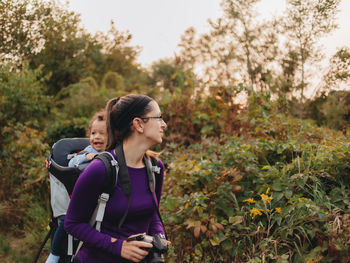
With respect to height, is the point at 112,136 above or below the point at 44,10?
below

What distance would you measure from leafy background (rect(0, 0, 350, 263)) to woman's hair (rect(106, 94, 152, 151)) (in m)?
1.49

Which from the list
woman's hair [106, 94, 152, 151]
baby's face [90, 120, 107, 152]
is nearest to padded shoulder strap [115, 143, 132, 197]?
woman's hair [106, 94, 152, 151]

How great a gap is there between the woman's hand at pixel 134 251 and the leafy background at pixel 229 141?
1391mm

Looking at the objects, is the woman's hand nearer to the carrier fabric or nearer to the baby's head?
the carrier fabric

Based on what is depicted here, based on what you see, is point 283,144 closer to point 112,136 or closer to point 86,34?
point 112,136

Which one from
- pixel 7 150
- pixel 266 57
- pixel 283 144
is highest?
pixel 266 57

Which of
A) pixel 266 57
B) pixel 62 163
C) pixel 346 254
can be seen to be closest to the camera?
pixel 346 254

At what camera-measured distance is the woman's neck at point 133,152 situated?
7.14 ft

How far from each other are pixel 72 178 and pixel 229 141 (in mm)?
2604

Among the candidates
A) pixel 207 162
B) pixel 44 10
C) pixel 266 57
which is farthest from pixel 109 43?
pixel 207 162

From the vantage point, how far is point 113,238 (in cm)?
195

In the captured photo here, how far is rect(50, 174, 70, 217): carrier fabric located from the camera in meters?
3.06

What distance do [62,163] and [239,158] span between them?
6.52 ft

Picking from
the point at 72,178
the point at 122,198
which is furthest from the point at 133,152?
the point at 72,178
